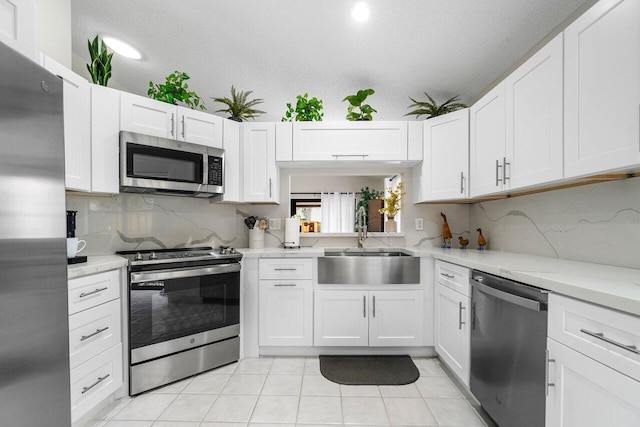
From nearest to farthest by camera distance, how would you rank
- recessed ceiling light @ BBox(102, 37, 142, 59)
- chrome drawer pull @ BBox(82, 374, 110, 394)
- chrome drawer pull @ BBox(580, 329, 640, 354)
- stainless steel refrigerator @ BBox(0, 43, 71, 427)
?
1. stainless steel refrigerator @ BBox(0, 43, 71, 427)
2. chrome drawer pull @ BBox(580, 329, 640, 354)
3. chrome drawer pull @ BBox(82, 374, 110, 394)
4. recessed ceiling light @ BBox(102, 37, 142, 59)

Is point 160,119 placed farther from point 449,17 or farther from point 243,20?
point 449,17

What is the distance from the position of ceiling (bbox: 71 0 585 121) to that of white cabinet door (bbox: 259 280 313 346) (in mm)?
1897

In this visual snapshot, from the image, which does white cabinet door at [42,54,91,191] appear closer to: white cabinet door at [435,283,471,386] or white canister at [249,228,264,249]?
white canister at [249,228,264,249]

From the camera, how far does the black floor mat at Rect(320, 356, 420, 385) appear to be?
1.97 meters

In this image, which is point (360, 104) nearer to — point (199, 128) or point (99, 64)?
point (199, 128)

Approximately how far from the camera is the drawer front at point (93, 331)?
4.76 feet

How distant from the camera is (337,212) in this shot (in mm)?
2945

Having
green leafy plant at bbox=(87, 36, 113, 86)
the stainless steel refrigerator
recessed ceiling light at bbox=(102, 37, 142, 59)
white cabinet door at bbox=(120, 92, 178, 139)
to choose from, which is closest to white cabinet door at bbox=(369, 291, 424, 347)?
the stainless steel refrigerator

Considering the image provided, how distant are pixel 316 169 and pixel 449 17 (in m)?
1.65

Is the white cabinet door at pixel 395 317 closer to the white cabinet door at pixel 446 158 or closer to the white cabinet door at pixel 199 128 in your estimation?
the white cabinet door at pixel 446 158

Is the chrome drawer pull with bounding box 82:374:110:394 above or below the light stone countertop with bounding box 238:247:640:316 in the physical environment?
below

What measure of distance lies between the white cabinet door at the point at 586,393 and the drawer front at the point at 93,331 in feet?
7.35

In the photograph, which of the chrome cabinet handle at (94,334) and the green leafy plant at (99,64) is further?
the green leafy plant at (99,64)

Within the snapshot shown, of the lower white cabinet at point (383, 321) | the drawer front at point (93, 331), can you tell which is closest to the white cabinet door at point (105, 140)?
the drawer front at point (93, 331)
